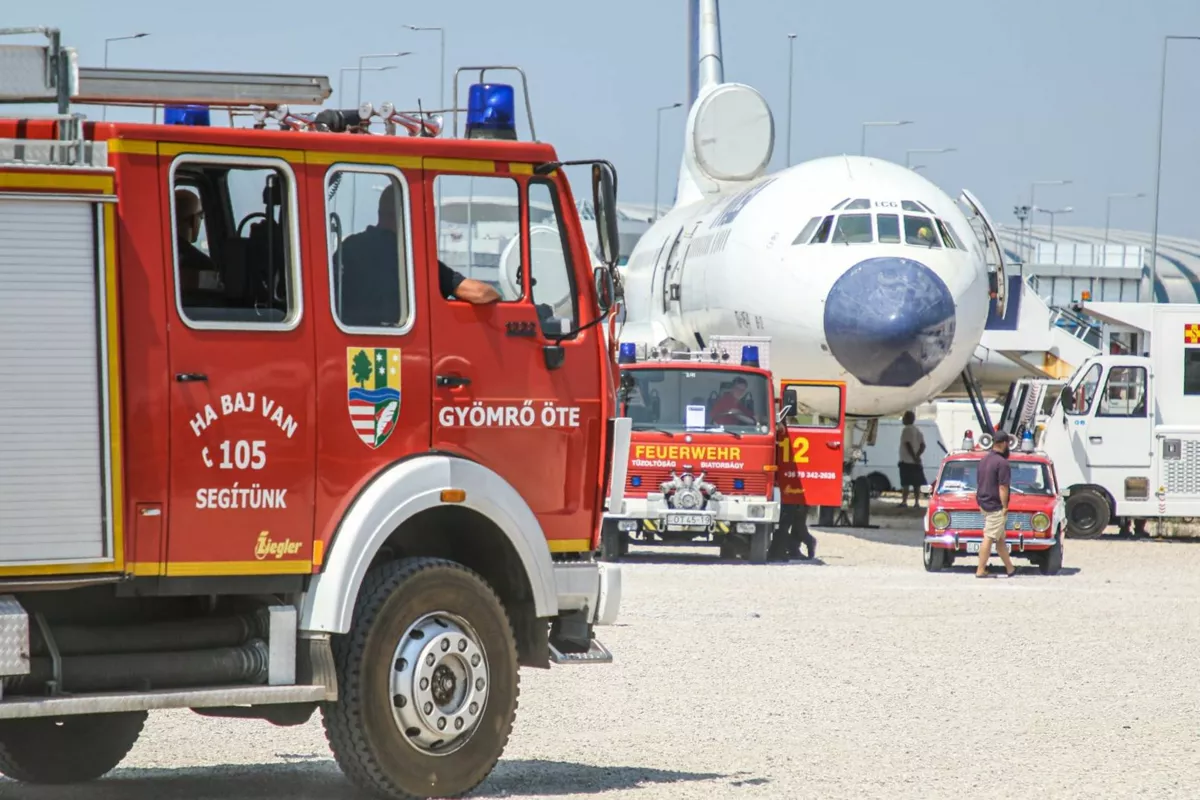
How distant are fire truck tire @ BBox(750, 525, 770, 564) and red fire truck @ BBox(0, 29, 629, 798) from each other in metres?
14.9

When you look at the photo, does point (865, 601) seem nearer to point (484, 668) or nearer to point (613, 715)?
point (613, 715)

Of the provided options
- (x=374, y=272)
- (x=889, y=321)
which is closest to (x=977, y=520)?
(x=889, y=321)

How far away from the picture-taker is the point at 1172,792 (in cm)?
903

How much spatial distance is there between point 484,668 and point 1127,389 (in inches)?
941

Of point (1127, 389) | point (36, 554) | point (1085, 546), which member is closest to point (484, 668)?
point (36, 554)

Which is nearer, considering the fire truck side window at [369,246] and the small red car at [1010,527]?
the fire truck side window at [369,246]

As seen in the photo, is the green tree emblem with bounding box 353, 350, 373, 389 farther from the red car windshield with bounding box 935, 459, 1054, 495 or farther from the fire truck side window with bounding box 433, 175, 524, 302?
the red car windshield with bounding box 935, 459, 1054, 495

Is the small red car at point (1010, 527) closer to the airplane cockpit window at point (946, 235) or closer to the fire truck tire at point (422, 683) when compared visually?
the airplane cockpit window at point (946, 235)

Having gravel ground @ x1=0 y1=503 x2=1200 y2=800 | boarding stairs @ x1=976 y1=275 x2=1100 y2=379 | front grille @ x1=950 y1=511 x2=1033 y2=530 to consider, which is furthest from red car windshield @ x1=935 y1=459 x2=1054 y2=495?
boarding stairs @ x1=976 y1=275 x2=1100 y2=379

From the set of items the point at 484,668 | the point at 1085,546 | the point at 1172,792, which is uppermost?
the point at 484,668

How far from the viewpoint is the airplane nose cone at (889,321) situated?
84.3 feet

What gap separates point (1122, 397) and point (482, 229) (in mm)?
23822

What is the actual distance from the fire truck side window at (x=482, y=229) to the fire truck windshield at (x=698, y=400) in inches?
608

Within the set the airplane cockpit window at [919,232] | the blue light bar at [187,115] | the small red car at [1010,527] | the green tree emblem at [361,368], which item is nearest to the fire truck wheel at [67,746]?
the green tree emblem at [361,368]
